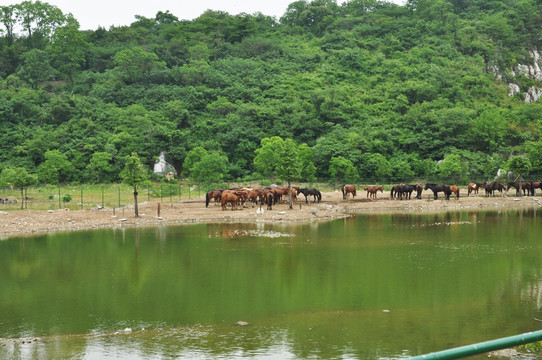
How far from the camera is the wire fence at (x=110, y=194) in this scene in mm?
47281

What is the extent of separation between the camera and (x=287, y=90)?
95.9 metres

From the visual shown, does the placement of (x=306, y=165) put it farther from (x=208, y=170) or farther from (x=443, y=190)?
(x=443, y=190)

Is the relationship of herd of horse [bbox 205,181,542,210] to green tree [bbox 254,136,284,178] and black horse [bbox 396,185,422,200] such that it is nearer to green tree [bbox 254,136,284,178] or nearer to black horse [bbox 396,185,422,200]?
black horse [bbox 396,185,422,200]

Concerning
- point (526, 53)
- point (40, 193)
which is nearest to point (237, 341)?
point (40, 193)

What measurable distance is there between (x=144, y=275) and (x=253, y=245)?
8.26 metres

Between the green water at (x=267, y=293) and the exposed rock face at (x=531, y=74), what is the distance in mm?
74888

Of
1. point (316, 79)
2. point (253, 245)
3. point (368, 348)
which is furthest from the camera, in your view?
point (316, 79)

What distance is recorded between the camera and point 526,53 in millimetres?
108375

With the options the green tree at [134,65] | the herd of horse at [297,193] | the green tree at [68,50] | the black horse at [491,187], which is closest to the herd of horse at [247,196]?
the herd of horse at [297,193]

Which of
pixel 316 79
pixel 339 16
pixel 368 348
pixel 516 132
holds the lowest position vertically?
pixel 368 348

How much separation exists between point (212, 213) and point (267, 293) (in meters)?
25.6

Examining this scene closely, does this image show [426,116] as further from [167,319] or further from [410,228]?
[167,319]

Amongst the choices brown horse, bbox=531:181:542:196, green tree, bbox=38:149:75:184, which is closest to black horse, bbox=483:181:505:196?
brown horse, bbox=531:181:542:196

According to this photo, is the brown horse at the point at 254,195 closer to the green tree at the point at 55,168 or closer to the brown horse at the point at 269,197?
the brown horse at the point at 269,197
